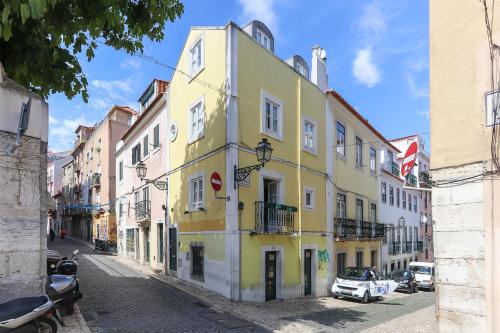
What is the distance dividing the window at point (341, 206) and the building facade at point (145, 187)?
8.68 meters

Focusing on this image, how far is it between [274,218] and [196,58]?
7.20 m

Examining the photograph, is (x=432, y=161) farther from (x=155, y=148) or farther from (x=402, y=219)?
(x=402, y=219)

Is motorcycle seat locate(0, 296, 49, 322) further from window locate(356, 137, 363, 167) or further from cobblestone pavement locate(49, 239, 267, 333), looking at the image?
window locate(356, 137, 363, 167)

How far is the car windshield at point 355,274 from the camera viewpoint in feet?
60.8

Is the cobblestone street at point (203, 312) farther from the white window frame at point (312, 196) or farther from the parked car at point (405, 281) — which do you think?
the parked car at point (405, 281)

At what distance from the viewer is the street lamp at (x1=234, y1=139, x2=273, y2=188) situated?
534 inches

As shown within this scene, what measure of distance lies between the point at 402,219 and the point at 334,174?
1432 cm

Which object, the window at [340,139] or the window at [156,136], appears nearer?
the window at [156,136]

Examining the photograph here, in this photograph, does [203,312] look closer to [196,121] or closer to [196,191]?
[196,191]

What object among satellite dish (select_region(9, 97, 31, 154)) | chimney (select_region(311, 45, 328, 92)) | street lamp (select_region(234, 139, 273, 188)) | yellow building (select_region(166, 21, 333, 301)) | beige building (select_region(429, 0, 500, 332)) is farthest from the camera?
chimney (select_region(311, 45, 328, 92))

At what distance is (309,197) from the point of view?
1892 cm

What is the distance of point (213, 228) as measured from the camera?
15211 mm

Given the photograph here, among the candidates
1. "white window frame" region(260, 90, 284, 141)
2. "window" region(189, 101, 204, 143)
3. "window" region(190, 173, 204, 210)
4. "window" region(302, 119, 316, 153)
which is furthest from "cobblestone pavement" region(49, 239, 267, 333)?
"window" region(302, 119, 316, 153)

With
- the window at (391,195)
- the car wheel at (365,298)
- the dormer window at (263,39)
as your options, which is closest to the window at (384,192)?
the window at (391,195)
